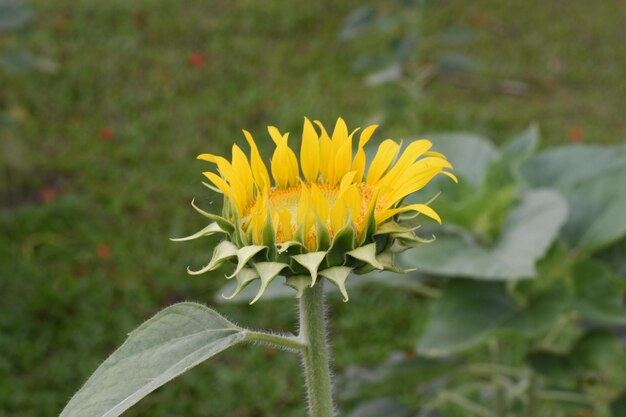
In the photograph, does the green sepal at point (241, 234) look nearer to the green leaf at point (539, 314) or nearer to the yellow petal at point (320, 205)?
the yellow petal at point (320, 205)

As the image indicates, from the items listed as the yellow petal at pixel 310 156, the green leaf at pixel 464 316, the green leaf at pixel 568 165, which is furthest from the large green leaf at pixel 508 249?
the yellow petal at pixel 310 156

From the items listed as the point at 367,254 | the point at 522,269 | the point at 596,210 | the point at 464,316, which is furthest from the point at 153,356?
the point at 596,210

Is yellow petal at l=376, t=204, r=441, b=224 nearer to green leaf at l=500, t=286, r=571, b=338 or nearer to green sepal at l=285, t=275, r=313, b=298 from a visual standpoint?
green sepal at l=285, t=275, r=313, b=298

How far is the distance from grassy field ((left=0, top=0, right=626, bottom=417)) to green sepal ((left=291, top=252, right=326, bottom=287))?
2238mm

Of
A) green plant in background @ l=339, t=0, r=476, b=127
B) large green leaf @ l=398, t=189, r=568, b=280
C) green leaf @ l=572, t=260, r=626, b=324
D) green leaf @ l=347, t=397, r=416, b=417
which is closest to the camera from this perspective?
large green leaf @ l=398, t=189, r=568, b=280

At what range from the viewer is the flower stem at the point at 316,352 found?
811 mm

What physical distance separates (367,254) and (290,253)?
0.07 meters

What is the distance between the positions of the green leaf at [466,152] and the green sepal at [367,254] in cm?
128

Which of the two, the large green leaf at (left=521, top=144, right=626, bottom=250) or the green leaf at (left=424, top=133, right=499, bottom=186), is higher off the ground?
the green leaf at (left=424, top=133, right=499, bottom=186)

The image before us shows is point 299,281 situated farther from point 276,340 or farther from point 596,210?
point 596,210

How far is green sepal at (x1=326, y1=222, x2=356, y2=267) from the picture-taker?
0.73 meters

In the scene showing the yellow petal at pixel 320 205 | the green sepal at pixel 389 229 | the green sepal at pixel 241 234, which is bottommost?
the green sepal at pixel 389 229

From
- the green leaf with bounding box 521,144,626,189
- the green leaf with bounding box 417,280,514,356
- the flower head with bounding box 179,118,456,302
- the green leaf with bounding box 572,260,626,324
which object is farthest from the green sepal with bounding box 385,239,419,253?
the green leaf with bounding box 521,144,626,189

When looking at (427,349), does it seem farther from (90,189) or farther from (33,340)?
(90,189)
